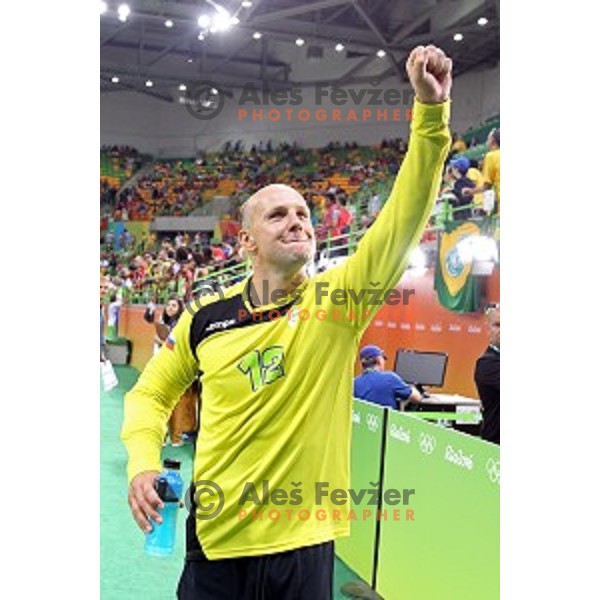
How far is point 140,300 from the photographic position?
17.0m

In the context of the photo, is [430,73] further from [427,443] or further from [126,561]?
[126,561]

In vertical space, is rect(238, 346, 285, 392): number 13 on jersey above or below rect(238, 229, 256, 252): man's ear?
below

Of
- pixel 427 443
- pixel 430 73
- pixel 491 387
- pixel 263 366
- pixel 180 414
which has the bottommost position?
pixel 180 414

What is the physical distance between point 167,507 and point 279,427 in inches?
Answer: 25.4

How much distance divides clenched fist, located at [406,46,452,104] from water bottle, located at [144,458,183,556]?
1257mm

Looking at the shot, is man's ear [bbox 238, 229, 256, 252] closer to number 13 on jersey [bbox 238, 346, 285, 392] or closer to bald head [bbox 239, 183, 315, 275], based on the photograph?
bald head [bbox 239, 183, 315, 275]

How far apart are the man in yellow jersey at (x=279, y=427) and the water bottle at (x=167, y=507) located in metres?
0.12

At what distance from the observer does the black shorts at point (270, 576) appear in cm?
200

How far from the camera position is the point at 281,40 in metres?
23.7

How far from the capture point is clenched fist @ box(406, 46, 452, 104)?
1.69 meters

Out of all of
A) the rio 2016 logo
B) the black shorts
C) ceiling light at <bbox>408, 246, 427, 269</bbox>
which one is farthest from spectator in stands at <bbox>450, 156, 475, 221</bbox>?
the black shorts

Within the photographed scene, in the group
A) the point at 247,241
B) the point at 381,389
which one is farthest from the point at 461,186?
the point at 247,241
